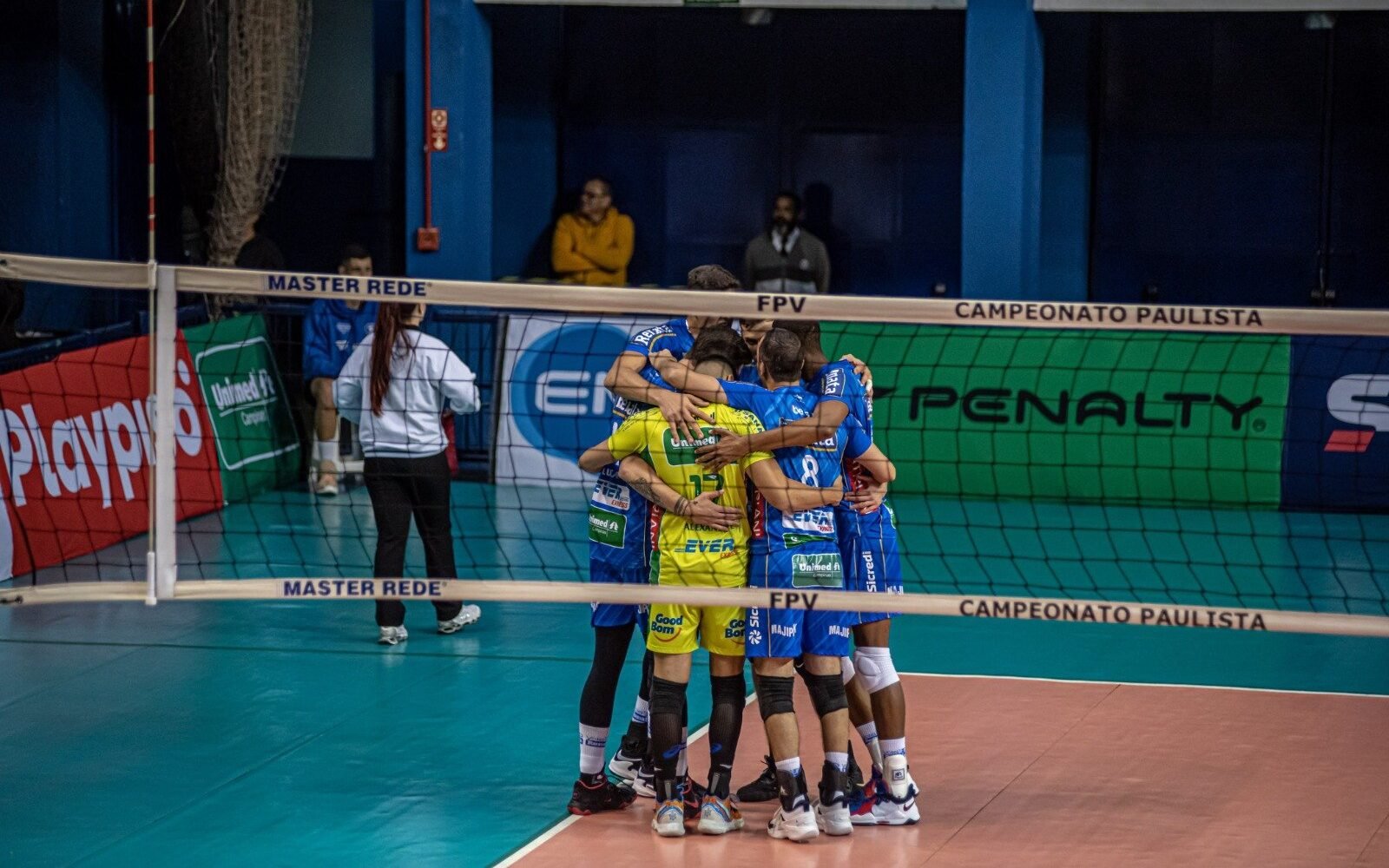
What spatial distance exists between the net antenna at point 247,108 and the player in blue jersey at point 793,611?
10.0m

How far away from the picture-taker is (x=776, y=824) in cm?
709

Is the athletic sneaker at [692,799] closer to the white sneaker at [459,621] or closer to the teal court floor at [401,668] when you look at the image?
the teal court floor at [401,668]

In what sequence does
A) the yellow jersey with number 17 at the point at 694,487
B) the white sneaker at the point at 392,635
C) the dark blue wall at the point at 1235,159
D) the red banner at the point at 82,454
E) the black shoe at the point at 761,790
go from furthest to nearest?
the dark blue wall at the point at 1235,159, the red banner at the point at 82,454, the white sneaker at the point at 392,635, the black shoe at the point at 761,790, the yellow jersey with number 17 at the point at 694,487

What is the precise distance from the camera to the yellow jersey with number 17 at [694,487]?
702 cm

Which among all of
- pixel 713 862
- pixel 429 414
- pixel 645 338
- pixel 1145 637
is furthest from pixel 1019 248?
pixel 713 862

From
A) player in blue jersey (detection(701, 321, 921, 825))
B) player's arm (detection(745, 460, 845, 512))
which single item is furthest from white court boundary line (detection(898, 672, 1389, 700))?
player's arm (detection(745, 460, 845, 512))

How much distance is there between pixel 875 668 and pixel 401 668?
10.9ft

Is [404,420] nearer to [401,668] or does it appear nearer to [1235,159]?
[401,668]

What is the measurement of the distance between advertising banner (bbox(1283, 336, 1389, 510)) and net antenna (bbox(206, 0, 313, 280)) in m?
8.66

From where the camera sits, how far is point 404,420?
32.0 feet

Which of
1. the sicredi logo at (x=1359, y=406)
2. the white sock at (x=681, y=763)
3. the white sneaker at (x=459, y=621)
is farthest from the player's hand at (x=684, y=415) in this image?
the sicredi logo at (x=1359, y=406)

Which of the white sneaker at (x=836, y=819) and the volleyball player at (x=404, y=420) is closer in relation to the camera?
the white sneaker at (x=836, y=819)

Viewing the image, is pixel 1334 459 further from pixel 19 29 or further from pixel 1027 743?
pixel 19 29

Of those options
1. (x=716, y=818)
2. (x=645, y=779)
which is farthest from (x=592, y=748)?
(x=716, y=818)
